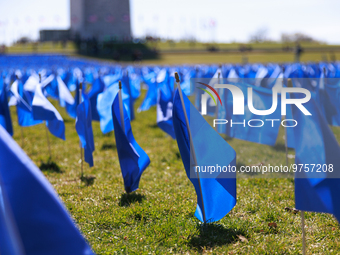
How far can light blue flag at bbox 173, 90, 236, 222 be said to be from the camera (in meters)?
3.61

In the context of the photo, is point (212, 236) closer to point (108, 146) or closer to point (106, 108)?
point (106, 108)

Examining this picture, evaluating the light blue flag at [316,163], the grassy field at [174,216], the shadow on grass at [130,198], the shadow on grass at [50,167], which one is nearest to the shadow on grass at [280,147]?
the grassy field at [174,216]

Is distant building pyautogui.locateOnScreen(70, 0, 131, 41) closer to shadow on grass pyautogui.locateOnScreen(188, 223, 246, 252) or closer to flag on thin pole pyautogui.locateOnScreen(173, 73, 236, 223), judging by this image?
flag on thin pole pyautogui.locateOnScreen(173, 73, 236, 223)

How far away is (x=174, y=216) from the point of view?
407 centimetres

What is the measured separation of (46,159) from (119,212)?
3222 millimetres

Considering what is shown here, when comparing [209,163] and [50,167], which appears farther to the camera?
[50,167]

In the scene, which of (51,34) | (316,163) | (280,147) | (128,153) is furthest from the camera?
(51,34)

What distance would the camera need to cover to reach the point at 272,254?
319 cm

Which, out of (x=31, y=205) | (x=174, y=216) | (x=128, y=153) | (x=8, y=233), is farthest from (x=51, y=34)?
(x=8, y=233)

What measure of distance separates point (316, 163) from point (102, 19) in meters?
74.6

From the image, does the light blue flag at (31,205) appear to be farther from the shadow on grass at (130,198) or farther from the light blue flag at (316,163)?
the shadow on grass at (130,198)

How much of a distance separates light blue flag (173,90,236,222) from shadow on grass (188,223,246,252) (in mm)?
102

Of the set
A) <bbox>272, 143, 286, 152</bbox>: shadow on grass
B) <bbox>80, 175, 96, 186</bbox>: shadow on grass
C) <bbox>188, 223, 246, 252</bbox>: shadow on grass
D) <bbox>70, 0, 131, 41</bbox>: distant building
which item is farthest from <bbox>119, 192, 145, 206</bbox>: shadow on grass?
<bbox>70, 0, 131, 41</bbox>: distant building

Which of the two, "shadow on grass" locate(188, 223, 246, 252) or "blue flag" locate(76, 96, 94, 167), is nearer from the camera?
"shadow on grass" locate(188, 223, 246, 252)
